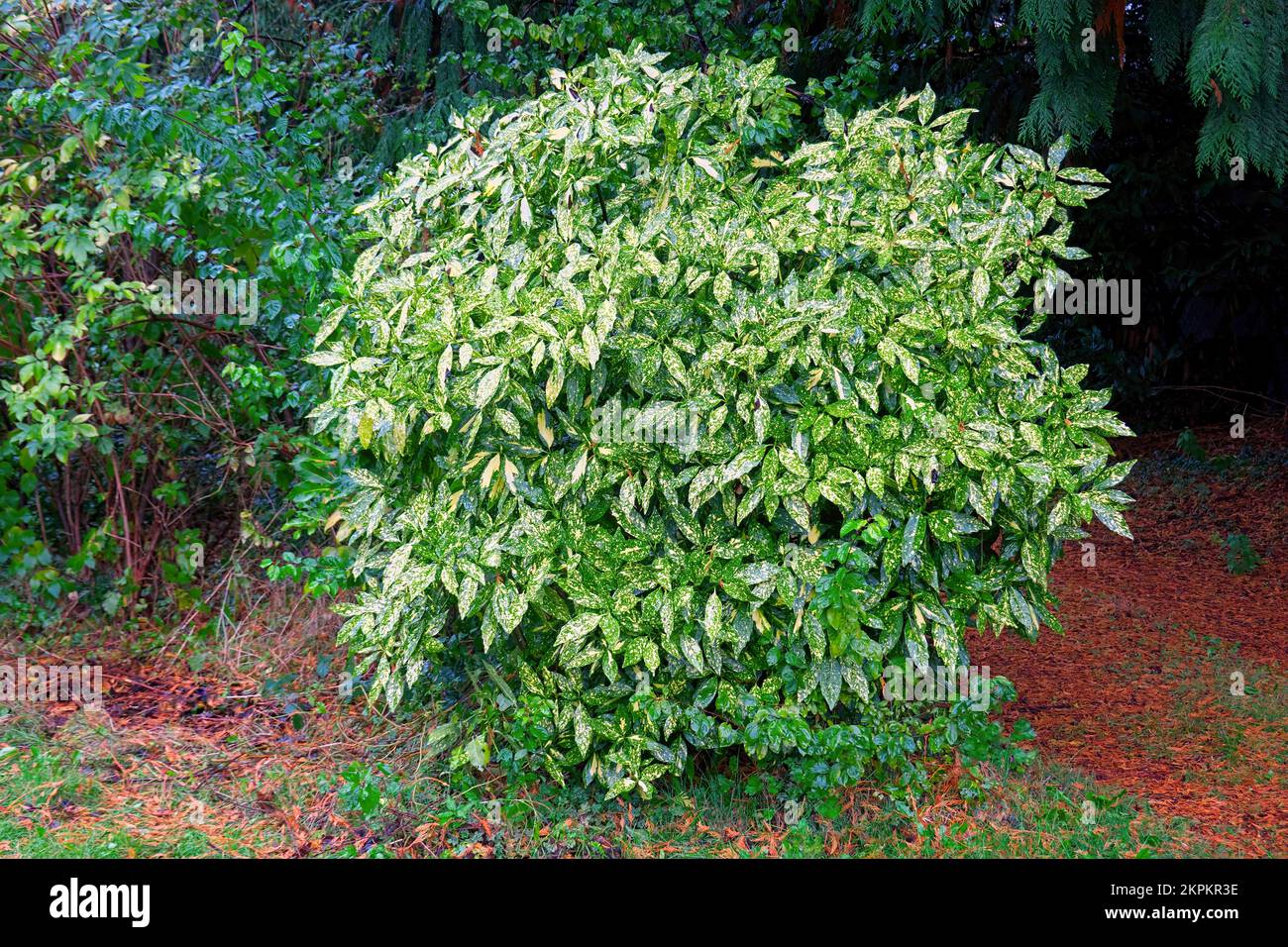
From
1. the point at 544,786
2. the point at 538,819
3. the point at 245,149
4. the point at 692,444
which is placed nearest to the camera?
the point at 692,444

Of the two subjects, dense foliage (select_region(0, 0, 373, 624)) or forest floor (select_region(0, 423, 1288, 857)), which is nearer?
forest floor (select_region(0, 423, 1288, 857))

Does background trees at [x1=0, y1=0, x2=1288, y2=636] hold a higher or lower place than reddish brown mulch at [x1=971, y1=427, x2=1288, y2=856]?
higher

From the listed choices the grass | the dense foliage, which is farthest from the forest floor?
the dense foliage

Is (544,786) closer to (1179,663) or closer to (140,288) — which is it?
(140,288)

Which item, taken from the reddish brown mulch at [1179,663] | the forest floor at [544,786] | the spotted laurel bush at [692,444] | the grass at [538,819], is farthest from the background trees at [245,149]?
the reddish brown mulch at [1179,663]

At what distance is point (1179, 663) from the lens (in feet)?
17.2

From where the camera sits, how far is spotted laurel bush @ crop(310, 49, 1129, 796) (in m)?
3.45

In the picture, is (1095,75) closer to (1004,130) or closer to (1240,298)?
(1004,130)

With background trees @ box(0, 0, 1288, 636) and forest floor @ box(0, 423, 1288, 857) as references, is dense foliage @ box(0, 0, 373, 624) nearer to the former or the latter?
background trees @ box(0, 0, 1288, 636)

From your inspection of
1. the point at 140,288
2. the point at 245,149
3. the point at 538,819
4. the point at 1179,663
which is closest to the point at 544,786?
the point at 538,819

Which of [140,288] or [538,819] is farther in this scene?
[140,288]

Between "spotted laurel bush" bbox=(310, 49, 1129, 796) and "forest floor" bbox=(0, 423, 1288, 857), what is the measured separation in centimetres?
26

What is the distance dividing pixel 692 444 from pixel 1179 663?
305 centimetres

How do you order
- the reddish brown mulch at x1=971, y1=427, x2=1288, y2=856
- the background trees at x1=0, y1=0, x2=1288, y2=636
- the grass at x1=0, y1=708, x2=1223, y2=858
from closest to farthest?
1. the grass at x1=0, y1=708, x2=1223, y2=858
2. the reddish brown mulch at x1=971, y1=427, x2=1288, y2=856
3. the background trees at x1=0, y1=0, x2=1288, y2=636
